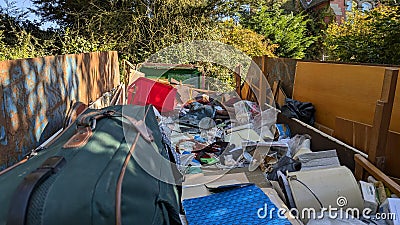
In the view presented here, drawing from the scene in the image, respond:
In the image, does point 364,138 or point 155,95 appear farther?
point 155,95

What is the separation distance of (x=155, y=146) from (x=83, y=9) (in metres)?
6.73

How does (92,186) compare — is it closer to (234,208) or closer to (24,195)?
(24,195)

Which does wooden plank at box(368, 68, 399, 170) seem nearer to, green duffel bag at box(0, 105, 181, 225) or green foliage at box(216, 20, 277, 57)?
green duffel bag at box(0, 105, 181, 225)

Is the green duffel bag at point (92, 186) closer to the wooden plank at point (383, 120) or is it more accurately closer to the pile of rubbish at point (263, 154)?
the pile of rubbish at point (263, 154)

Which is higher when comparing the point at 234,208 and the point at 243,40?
the point at 243,40

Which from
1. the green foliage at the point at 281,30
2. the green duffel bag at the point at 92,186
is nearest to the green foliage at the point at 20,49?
the green duffel bag at the point at 92,186

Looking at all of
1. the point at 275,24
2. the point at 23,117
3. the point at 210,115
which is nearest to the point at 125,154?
the point at 23,117

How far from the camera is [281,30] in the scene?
8.41 meters

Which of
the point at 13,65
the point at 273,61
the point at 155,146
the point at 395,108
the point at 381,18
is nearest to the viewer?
the point at 155,146

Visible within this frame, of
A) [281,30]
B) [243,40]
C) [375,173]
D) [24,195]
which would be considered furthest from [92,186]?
[281,30]

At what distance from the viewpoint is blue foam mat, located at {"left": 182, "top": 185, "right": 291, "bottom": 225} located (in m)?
1.48

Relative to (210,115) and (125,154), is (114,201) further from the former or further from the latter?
(210,115)

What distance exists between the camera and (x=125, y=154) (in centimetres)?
99

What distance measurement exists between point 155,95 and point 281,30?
5473 millimetres
